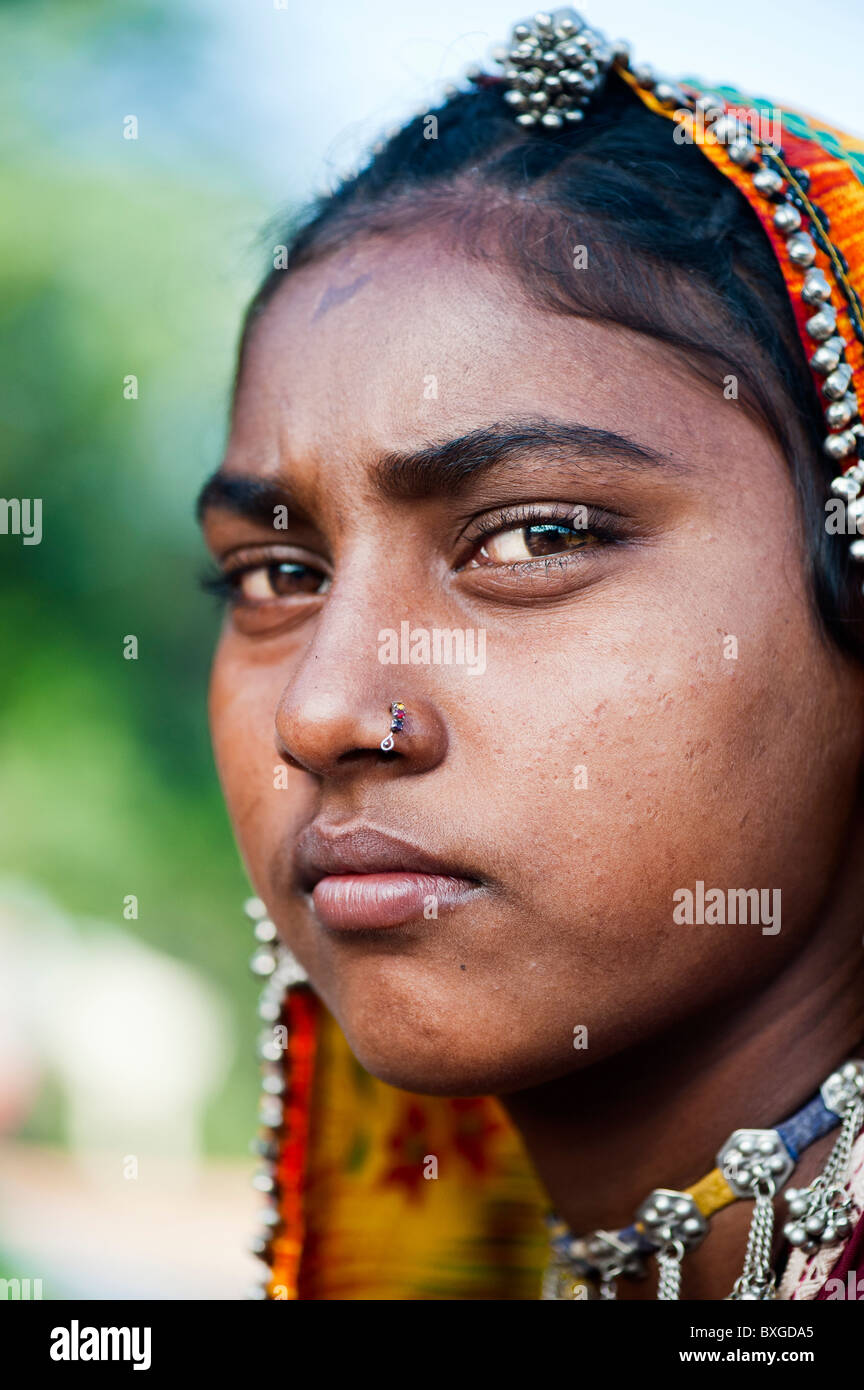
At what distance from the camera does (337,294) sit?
6.09 feet

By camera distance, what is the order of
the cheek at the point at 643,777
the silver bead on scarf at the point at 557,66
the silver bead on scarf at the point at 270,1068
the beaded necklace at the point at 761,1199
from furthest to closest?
the silver bead on scarf at the point at 270,1068 < the silver bead on scarf at the point at 557,66 < the beaded necklace at the point at 761,1199 < the cheek at the point at 643,777

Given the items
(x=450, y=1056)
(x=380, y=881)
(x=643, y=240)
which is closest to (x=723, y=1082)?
(x=450, y=1056)

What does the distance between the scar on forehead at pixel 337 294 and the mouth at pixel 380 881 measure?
76 centimetres

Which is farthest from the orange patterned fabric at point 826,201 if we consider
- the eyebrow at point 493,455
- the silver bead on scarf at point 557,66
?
the eyebrow at point 493,455

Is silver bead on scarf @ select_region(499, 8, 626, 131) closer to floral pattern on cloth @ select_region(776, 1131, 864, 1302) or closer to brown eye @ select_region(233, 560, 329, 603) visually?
brown eye @ select_region(233, 560, 329, 603)

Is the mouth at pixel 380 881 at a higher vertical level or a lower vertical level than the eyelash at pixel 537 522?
lower

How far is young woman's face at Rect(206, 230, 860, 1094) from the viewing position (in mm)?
1548

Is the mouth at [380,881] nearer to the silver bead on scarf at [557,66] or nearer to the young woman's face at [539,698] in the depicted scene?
the young woman's face at [539,698]

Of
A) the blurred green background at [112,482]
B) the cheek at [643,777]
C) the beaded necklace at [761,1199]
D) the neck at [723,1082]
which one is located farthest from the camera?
the blurred green background at [112,482]

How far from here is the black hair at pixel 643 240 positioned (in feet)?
5.54

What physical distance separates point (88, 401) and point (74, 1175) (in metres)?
3.06

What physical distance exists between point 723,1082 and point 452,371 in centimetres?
104

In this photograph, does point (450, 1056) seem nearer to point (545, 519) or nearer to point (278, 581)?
point (545, 519)

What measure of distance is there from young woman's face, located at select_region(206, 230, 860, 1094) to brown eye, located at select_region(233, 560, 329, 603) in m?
0.25
